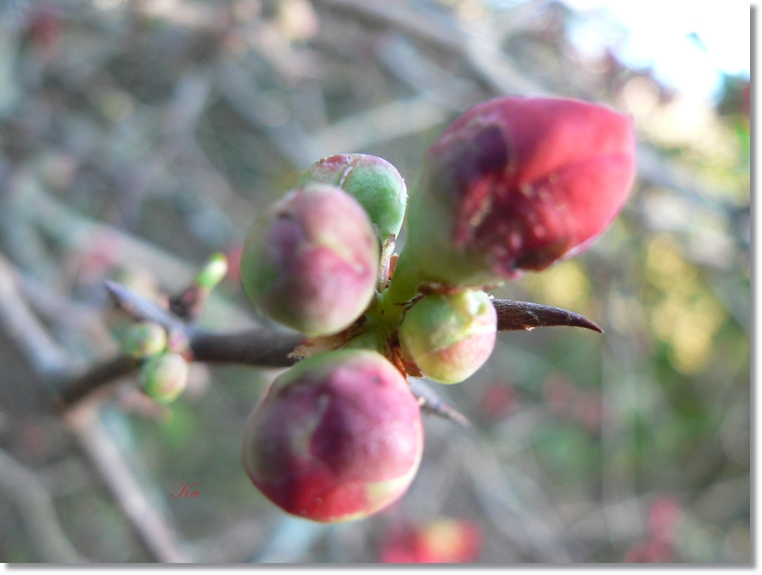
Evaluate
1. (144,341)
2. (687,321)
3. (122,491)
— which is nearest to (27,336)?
(122,491)

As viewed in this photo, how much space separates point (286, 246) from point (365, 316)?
0.48 feet

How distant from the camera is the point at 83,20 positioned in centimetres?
249

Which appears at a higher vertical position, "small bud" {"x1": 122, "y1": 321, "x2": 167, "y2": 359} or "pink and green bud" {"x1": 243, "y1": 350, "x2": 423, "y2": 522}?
"pink and green bud" {"x1": 243, "y1": 350, "x2": 423, "y2": 522}

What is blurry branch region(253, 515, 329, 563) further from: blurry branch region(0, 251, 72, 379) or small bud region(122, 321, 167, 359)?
small bud region(122, 321, 167, 359)

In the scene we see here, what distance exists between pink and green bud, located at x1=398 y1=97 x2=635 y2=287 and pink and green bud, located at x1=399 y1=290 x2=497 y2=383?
0.06m

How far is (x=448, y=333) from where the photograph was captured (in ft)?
1.73

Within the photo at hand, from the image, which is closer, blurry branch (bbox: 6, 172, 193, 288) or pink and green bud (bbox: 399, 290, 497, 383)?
pink and green bud (bbox: 399, 290, 497, 383)

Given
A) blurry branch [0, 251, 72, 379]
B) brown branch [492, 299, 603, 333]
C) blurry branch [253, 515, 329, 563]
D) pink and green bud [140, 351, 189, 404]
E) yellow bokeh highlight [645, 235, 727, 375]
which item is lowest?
yellow bokeh highlight [645, 235, 727, 375]

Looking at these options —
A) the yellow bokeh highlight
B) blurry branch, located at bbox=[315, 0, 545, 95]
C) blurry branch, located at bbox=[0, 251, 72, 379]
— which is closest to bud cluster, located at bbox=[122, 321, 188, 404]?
blurry branch, located at bbox=[0, 251, 72, 379]

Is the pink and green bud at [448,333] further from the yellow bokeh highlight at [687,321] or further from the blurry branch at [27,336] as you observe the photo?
the yellow bokeh highlight at [687,321]

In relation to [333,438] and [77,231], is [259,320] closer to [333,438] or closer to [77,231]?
[77,231]

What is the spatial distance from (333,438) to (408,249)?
183mm

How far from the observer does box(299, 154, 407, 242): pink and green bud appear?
607 millimetres

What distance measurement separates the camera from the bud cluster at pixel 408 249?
17.9 inches
